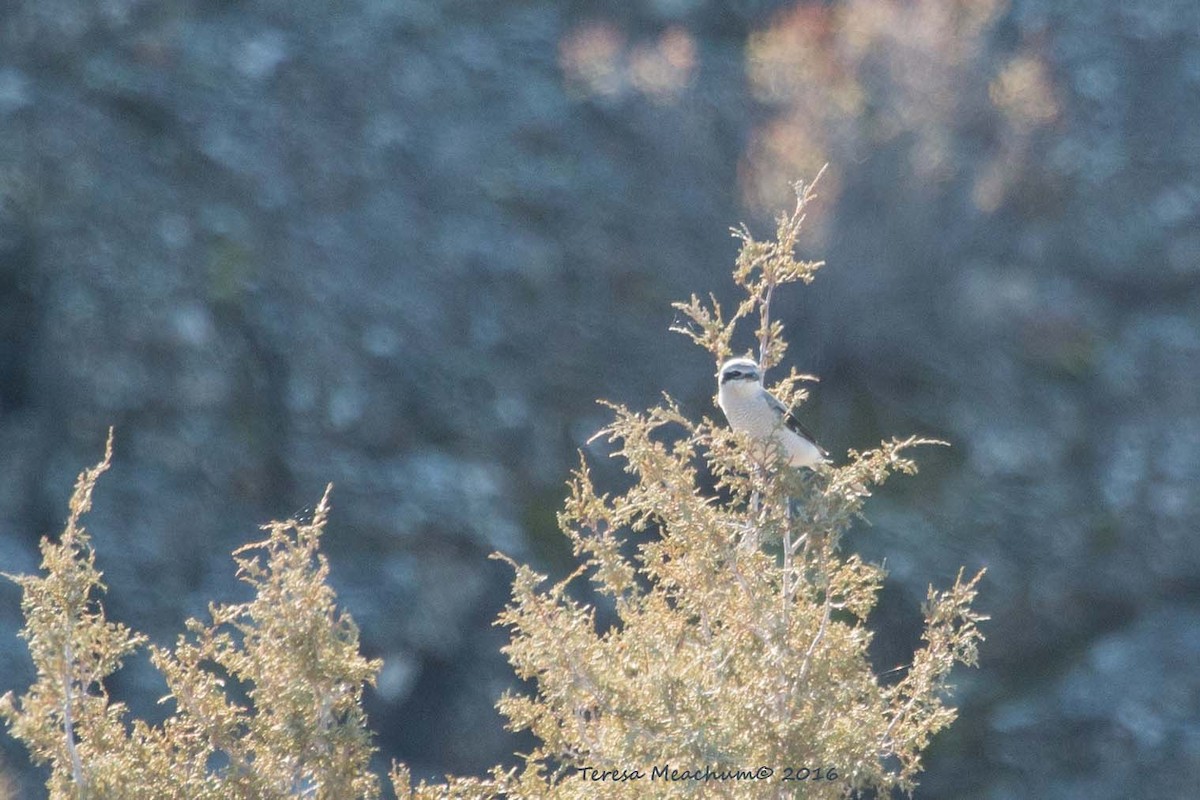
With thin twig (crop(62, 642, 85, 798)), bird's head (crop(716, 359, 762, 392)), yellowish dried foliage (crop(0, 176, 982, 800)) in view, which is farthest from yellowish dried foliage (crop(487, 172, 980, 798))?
thin twig (crop(62, 642, 85, 798))

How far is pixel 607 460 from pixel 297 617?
838 centimetres

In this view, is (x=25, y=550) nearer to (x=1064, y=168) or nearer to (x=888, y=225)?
(x=888, y=225)

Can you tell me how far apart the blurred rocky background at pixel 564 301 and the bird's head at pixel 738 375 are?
312 inches

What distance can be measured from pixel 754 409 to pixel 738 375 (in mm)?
223

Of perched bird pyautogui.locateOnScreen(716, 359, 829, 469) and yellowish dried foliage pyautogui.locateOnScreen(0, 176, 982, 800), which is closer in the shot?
yellowish dried foliage pyautogui.locateOnScreen(0, 176, 982, 800)

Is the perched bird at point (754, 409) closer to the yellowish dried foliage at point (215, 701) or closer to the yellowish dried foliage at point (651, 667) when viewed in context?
the yellowish dried foliage at point (651, 667)

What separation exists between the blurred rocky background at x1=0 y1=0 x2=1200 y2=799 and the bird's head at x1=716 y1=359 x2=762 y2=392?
26.0 feet

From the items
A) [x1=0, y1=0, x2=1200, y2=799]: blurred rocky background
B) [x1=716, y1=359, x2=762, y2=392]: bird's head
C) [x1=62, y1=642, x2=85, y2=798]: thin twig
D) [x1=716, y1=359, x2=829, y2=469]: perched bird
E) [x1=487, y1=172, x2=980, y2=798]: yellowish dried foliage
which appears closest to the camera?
[x1=487, y1=172, x2=980, y2=798]: yellowish dried foliage

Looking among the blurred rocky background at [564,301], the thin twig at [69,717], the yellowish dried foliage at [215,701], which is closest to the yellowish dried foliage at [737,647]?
the yellowish dried foliage at [215,701]

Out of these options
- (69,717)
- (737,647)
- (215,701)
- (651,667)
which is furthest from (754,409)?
(69,717)

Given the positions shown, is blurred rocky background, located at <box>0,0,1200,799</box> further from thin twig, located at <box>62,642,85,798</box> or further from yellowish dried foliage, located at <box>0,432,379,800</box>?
thin twig, located at <box>62,642,85,798</box>

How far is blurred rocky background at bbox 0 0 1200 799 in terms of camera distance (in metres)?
13.4

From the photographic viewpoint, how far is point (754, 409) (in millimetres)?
5465

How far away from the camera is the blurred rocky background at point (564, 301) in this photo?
13.4m
